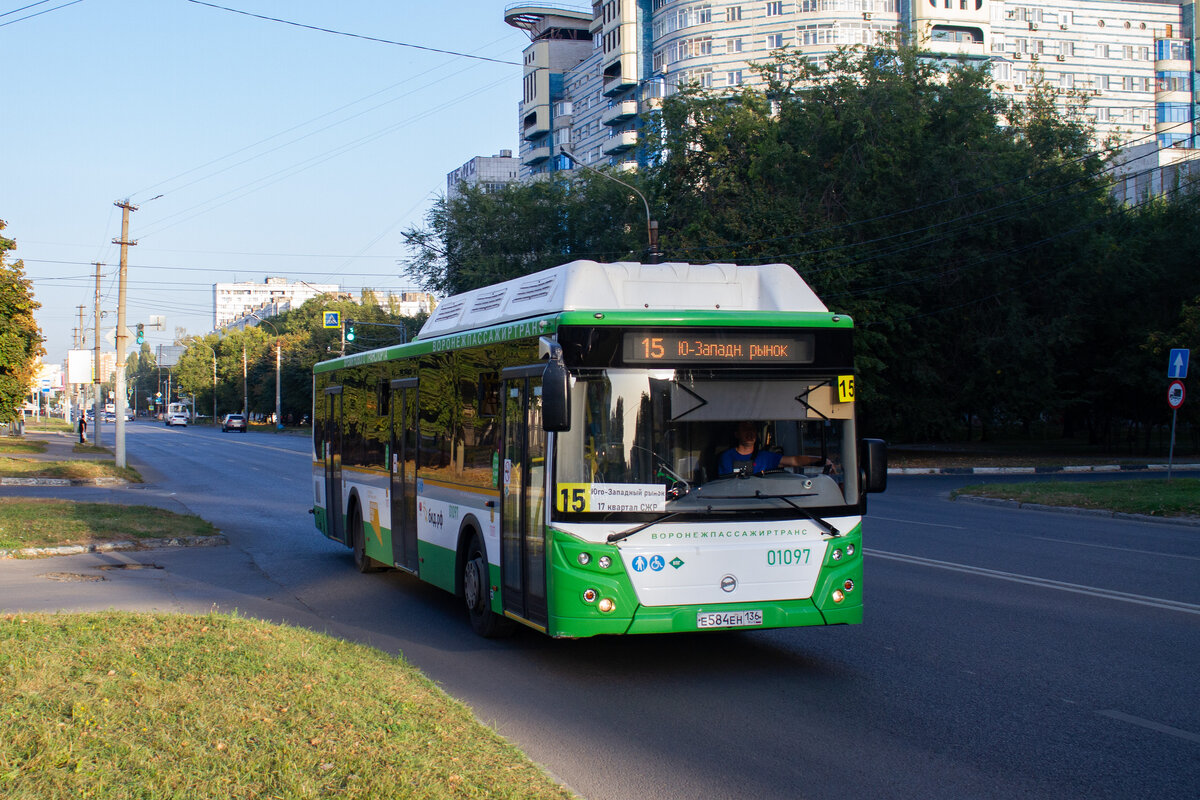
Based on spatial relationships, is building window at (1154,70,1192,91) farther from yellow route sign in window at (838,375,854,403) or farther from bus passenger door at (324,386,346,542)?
yellow route sign in window at (838,375,854,403)

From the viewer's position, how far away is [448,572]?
33.3ft

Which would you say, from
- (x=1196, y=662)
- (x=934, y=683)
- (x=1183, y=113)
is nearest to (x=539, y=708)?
(x=934, y=683)

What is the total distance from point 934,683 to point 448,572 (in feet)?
14.9

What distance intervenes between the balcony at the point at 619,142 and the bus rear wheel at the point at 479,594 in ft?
293

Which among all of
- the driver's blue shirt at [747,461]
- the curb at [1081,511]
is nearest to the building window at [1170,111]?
the curb at [1081,511]

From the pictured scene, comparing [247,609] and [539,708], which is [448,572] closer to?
[247,609]

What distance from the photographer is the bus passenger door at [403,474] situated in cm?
1123


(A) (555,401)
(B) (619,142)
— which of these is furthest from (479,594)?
(B) (619,142)

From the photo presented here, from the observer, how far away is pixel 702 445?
304 inches

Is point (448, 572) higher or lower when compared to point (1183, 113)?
lower

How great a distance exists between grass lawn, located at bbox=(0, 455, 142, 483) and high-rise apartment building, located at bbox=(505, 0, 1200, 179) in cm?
6485

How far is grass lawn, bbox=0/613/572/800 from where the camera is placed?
477cm

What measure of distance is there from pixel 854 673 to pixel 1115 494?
55.6ft

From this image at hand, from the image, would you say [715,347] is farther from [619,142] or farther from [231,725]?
[619,142]
